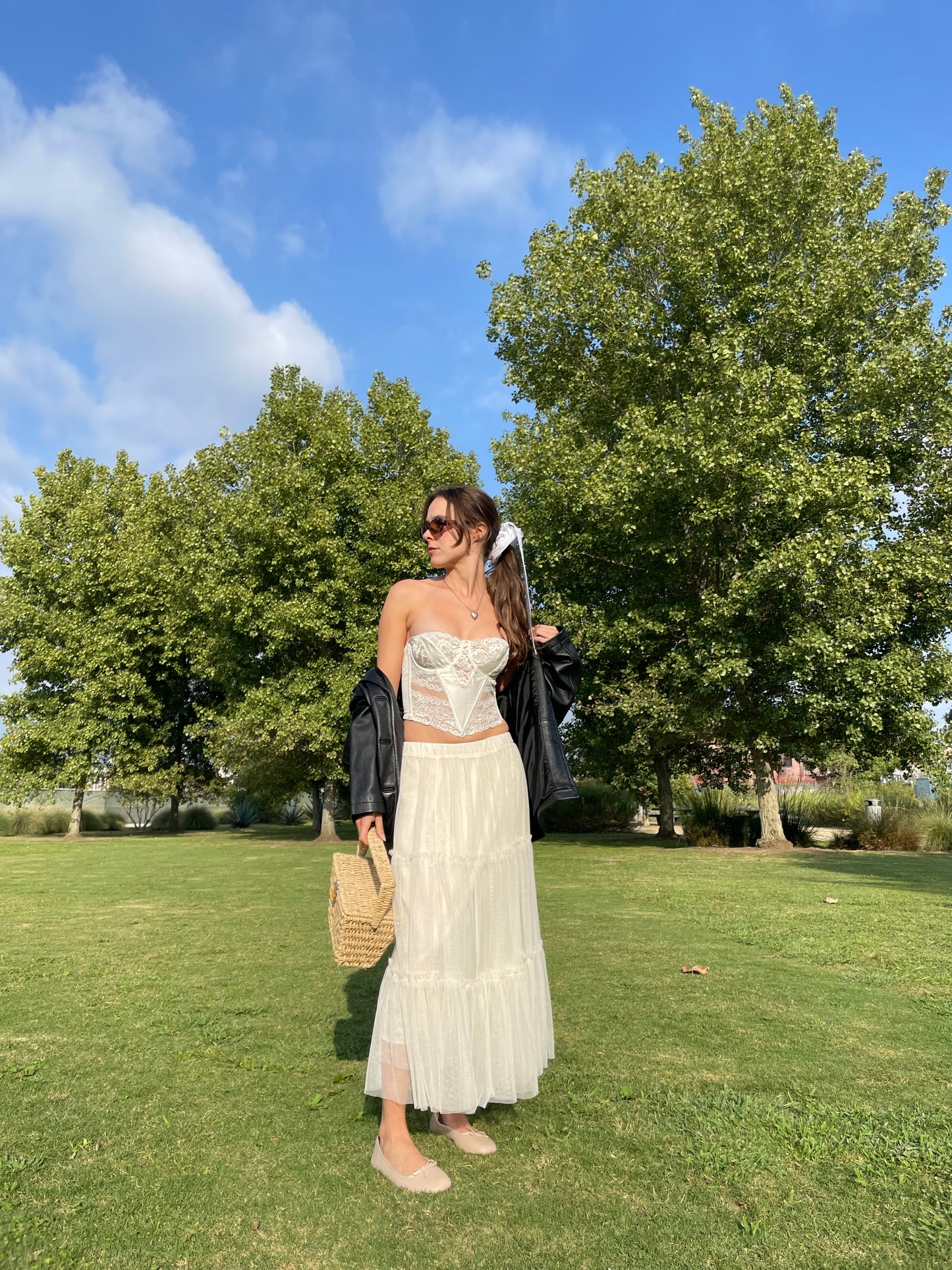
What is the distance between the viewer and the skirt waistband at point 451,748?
3.27m

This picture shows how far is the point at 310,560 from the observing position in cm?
2392

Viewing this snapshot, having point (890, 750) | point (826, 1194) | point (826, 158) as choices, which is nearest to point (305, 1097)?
point (826, 1194)

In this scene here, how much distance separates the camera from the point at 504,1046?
311 centimetres

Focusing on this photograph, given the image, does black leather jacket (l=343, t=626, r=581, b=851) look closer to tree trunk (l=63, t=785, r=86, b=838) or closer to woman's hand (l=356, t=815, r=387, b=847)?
woman's hand (l=356, t=815, r=387, b=847)

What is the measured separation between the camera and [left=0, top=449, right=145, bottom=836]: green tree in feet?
93.4

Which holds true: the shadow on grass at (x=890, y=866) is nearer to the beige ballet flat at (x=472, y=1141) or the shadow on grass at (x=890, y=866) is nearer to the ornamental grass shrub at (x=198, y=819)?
the beige ballet flat at (x=472, y=1141)

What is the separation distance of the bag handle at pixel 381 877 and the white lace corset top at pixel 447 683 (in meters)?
0.50

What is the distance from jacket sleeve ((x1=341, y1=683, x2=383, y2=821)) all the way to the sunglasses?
32.1 inches

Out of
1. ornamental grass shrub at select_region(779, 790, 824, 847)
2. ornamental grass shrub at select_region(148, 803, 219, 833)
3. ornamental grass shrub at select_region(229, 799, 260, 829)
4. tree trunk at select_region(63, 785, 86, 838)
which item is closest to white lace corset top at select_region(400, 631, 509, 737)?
ornamental grass shrub at select_region(779, 790, 824, 847)

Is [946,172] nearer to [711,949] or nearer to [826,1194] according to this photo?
[711,949]

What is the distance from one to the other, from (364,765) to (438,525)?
43.7 inches

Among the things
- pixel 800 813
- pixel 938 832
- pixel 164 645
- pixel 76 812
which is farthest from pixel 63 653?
pixel 938 832

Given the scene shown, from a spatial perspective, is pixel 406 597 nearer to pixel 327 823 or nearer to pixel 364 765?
pixel 364 765

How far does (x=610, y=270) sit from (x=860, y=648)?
1143cm
